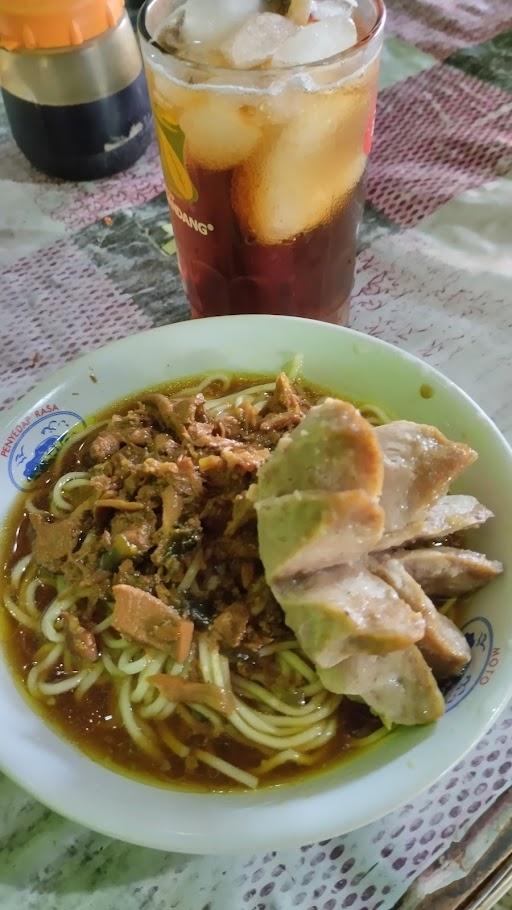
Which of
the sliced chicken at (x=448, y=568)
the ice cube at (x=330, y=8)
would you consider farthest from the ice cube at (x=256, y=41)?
the sliced chicken at (x=448, y=568)

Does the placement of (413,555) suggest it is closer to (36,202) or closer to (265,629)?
(265,629)

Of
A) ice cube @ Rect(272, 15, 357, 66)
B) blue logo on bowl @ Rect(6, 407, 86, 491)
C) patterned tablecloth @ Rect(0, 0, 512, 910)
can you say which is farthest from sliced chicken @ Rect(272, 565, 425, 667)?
ice cube @ Rect(272, 15, 357, 66)

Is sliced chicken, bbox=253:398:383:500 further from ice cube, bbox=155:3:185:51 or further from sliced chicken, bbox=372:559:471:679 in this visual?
ice cube, bbox=155:3:185:51

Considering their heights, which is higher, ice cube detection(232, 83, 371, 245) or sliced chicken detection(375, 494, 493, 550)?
ice cube detection(232, 83, 371, 245)

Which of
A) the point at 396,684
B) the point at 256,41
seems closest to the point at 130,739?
the point at 396,684

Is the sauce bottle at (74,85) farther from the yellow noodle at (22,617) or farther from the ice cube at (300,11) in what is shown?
the yellow noodle at (22,617)
